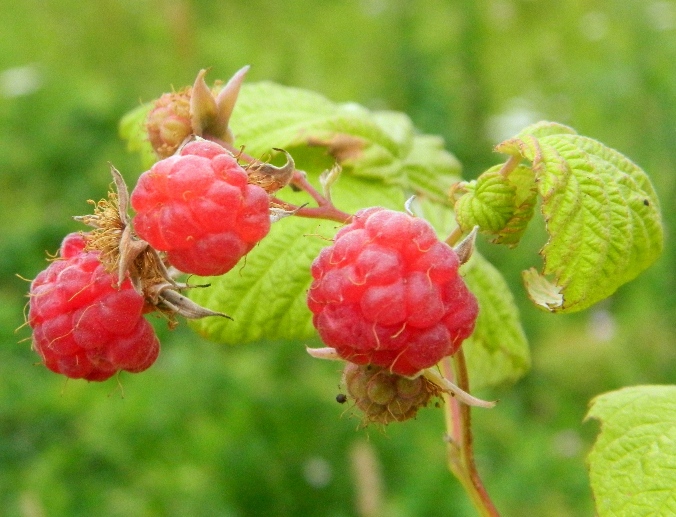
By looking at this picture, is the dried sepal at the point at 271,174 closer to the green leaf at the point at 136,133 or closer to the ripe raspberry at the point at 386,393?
the ripe raspberry at the point at 386,393

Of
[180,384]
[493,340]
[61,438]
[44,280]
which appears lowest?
[61,438]

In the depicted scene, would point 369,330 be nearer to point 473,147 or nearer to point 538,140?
point 538,140

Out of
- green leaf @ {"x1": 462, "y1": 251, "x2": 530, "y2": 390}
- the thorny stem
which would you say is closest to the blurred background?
green leaf @ {"x1": 462, "y1": 251, "x2": 530, "y2": 390}

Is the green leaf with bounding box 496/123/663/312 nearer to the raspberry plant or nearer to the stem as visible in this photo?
the raspberry plant

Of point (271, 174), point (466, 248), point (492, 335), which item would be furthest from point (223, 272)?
point (492, 335)

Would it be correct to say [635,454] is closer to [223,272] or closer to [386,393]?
[386,393]


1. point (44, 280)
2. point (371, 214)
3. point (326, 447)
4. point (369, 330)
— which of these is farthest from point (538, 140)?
point (326, 447)
